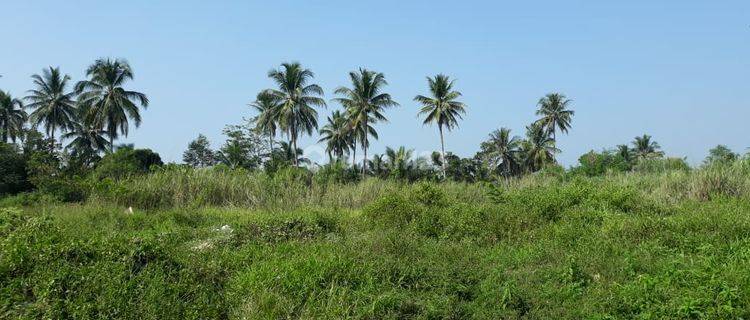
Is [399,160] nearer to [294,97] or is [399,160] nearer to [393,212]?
[294,97]

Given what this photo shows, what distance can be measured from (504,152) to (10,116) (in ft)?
139

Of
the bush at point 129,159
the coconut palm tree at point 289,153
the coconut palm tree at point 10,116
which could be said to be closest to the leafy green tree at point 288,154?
the coconut palm tree at point 289,153

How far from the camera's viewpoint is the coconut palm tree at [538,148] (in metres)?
47.8

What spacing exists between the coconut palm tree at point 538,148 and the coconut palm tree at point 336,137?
634 inches

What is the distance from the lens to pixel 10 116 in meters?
45.2

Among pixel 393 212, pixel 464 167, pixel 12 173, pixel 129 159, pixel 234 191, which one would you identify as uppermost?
pixel 464 167

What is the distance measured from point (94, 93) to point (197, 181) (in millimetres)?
25337

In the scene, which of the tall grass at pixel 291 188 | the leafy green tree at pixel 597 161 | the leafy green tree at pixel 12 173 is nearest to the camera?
the tall grass at pixel 291 188

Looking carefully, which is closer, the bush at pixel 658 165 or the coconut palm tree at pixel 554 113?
the bush at pixel 658 165

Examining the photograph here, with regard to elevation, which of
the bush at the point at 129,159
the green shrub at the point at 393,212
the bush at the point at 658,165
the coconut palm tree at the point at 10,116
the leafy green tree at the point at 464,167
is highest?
the coconut palm tree at the point at 10,116

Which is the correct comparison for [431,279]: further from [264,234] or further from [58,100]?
[58,100]

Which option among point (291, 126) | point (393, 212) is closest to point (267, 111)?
point (291, 126)

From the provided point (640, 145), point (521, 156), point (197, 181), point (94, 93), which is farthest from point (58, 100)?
point (640, 145)

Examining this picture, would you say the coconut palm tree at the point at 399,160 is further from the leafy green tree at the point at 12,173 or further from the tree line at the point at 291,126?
the leafy green tree at the point at 12,173
